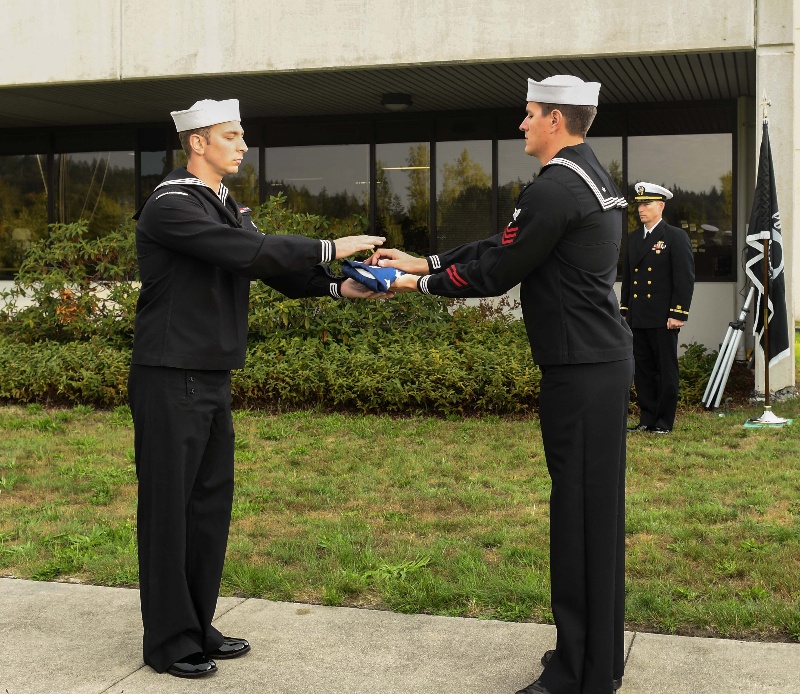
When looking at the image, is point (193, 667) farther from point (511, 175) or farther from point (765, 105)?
point (511, 175)

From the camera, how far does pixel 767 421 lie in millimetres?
9586

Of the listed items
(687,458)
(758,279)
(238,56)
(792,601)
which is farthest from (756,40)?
(792,601)

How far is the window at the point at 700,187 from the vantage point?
533 inches

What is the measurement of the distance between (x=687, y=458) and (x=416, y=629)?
4352 mm

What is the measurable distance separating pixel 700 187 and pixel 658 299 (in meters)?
4.60

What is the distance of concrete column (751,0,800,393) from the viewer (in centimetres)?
1034

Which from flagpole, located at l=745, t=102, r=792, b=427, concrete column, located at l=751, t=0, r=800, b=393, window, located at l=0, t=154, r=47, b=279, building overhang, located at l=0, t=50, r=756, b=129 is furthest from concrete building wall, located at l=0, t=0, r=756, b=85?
window, located at l=0, t=154, r=47, b=279

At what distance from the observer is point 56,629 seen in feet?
14.9

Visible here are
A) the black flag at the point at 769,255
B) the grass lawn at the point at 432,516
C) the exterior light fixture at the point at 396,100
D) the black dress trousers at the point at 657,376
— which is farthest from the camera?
the exterior light fixture at the point at 396,100

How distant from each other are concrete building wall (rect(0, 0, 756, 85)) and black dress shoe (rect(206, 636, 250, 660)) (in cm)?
807

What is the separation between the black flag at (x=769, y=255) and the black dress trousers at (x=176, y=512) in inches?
286

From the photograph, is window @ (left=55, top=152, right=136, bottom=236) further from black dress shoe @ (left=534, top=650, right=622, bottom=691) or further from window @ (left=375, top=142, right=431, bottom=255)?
black dress shoe @ (left=534, top=650, right=622, bottom=691)

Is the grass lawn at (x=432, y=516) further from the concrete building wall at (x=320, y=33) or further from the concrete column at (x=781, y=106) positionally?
the concrete building wall at (x=320, y=33)

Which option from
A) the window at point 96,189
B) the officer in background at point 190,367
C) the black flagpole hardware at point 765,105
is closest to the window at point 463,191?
the black flagpole hardware at point 765,105
